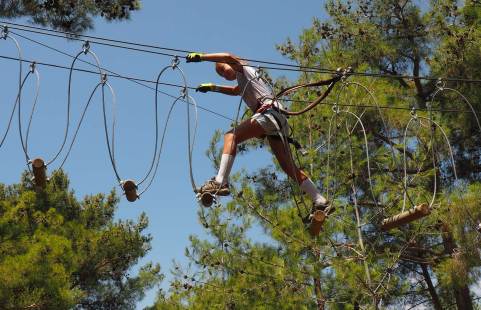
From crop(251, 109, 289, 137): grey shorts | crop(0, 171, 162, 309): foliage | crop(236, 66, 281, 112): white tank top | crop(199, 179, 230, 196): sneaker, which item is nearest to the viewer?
crop(199, 179, 230, 196): sneaker

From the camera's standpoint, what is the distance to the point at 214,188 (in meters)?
4.70

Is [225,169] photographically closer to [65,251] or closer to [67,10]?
[67,10]

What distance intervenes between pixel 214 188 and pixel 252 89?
3.03ft

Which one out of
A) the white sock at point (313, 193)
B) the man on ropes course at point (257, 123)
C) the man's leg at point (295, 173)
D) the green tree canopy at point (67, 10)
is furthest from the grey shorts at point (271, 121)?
the green tree canopy at point (67, 10)

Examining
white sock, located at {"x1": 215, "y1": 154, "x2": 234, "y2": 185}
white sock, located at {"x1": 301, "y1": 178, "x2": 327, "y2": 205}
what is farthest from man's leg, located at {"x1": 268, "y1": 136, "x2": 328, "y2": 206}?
white sock, located at {"x1": 215, "y1": 154, "x2": 234, "y2": 185}

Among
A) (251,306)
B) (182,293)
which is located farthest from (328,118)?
(182,293)

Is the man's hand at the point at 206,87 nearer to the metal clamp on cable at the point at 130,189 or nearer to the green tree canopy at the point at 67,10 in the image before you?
the metal clamp on cable at the point at 130,189

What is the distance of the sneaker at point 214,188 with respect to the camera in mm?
4664

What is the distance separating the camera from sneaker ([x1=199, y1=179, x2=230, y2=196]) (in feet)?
15.3

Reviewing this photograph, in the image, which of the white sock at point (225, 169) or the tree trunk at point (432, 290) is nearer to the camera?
the white sock at point (225, 169)

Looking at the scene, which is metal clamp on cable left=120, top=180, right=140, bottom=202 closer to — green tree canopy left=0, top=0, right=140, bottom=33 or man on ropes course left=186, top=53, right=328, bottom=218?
man on ropes course left=186, top=53, right=328, bottom=218

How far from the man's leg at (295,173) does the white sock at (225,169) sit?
1.38 feet

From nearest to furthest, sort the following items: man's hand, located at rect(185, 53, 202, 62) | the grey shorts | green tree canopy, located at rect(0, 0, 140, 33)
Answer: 1. man's hand, located at rect(185, 53, 202, 62)
2. the grey shorts
3. green tree canopy, located at rect(0, 0, 140, 33)

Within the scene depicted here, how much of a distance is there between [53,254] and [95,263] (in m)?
5.59
